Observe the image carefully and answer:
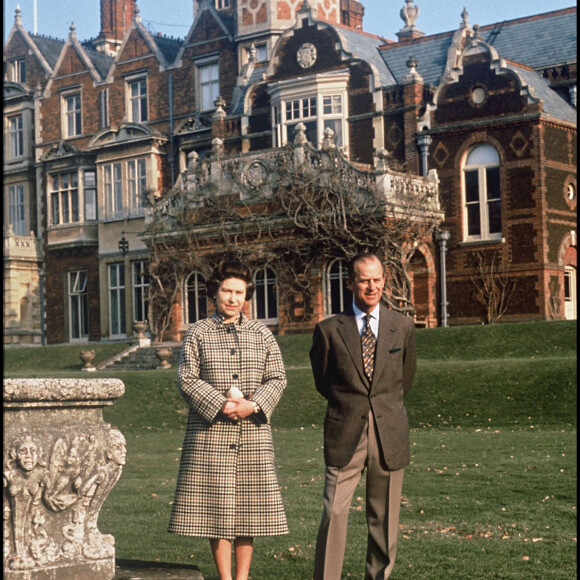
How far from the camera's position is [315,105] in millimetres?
33906

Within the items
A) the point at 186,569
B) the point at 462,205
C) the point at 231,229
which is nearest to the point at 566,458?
the point at 186,569

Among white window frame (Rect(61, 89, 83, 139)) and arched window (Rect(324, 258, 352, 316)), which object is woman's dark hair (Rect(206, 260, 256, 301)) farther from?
white window frame (Rect(61, 89, 83, 139))

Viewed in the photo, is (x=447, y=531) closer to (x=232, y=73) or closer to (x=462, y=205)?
(x=462, y=205)

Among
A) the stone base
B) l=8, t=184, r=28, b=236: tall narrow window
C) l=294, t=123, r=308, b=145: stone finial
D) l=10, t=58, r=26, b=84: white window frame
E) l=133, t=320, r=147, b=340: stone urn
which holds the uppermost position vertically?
l=10, t=58, r=26, b=84: white window frame

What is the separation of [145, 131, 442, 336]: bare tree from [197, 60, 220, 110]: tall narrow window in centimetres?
478

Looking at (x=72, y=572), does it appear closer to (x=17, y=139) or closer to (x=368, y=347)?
(x=368, y=347)

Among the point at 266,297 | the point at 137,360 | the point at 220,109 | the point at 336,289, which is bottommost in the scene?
the point at 137,360

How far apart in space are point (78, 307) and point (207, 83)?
922 cm

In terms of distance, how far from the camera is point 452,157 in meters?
31.5

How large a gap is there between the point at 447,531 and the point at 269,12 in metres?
30.4

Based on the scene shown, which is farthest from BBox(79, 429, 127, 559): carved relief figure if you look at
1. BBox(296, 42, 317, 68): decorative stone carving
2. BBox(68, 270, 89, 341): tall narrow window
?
BBox(68, 270, 89, 341): tall narrow window

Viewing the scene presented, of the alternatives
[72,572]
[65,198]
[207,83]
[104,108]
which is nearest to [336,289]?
[207,83]

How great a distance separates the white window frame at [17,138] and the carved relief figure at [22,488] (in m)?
38.5

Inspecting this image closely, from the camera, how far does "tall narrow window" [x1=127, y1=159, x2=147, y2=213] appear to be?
38.7 m
